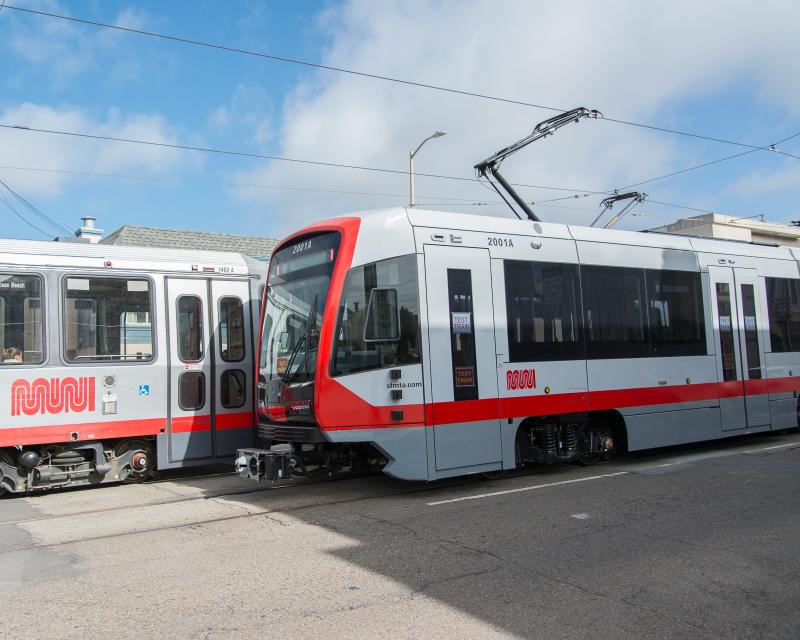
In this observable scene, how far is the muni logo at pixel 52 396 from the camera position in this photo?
887 cm

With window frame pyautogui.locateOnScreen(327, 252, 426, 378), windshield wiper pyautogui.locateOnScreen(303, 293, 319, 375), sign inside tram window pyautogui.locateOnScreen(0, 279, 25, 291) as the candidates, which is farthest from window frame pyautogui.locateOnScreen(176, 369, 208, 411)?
window frame pyautogui.locateOnScreen(327, 252, 426, 378)

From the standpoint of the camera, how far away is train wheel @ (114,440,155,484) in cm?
982

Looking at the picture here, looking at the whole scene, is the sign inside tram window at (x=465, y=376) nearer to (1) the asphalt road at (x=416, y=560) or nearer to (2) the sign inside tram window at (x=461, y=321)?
(2) the sign inside tram window at (x=461, y=321)

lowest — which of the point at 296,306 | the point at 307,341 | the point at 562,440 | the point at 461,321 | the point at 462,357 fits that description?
the point at 562,440

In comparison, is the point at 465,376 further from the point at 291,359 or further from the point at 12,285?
the point at 12,285

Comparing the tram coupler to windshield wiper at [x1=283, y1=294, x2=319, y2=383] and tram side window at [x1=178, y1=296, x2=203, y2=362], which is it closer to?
windshield wiper at [x1=283, y1=294, x2=319, y2=383]

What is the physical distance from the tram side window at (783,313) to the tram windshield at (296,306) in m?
9.06

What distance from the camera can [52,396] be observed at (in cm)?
909

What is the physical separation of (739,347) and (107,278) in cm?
1054

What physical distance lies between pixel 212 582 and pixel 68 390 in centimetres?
501

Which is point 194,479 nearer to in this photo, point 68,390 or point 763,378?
point 68,390

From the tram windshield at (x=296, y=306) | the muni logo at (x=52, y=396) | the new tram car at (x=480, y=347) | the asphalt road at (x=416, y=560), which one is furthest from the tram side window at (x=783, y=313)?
the muni logo at (x=52, y=396)

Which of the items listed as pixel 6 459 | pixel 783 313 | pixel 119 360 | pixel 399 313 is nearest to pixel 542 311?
pixel 399 313

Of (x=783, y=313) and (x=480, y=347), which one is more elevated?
(x=783, y=313)
